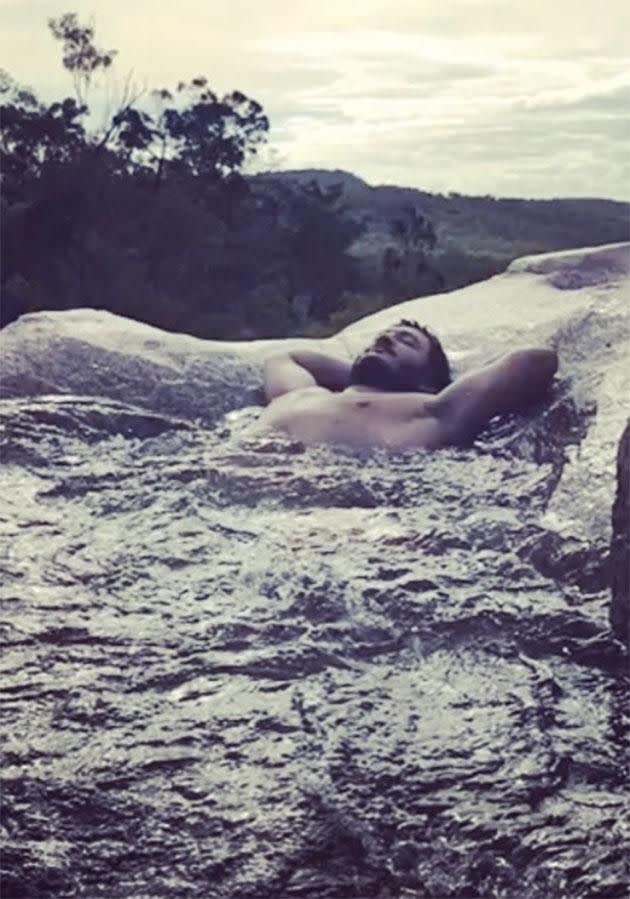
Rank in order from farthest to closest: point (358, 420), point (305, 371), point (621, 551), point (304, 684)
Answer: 1. point (305, 371)
2. point (358, 420)
3. point (621, 551)
4. point (304, 684)

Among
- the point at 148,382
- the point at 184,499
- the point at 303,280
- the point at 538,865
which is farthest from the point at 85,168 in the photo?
the point at 538,865

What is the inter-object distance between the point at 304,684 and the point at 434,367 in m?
1.92

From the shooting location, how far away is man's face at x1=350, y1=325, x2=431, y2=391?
4.03 m

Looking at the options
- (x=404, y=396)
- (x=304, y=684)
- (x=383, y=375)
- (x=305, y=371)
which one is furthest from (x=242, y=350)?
(x=304, y=684)

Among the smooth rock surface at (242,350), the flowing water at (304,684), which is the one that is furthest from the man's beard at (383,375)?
the flowing water at (304,684)

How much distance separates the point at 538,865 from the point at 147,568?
115 centimetres

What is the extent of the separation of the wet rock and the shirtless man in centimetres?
112

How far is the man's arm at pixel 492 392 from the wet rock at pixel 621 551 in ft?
3.82

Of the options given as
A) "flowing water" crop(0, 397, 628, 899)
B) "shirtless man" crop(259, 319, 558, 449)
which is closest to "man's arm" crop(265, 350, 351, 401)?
"shirtless man" crop(259, 319, 558, 449)

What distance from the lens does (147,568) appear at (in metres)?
2.78

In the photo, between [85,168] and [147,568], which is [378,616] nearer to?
[147,568]

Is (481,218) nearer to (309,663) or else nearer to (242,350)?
(242,350)

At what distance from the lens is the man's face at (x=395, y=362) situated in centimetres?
403

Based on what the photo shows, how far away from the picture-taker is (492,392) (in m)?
3.79
